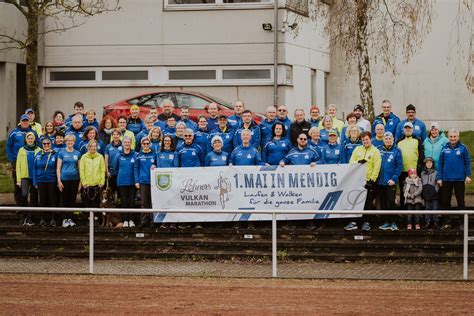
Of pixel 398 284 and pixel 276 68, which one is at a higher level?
pixel 276 68

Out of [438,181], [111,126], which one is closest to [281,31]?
[111,126]

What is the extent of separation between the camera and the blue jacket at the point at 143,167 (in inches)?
748

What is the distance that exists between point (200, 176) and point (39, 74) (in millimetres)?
13560

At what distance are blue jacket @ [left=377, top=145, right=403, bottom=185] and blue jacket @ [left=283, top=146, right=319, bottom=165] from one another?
1.22m


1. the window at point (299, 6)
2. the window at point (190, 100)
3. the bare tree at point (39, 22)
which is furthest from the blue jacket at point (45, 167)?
the window at point (299, 6)

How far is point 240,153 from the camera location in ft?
62.3

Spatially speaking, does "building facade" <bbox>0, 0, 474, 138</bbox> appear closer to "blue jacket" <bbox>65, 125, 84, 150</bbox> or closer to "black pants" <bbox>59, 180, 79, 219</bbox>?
"blue jacket" <bbox>65, 125, 84, 150</bbox>

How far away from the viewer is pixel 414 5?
96.3ft

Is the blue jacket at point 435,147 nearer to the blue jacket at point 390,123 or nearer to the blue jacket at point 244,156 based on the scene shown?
the blue jacket at point 390,123

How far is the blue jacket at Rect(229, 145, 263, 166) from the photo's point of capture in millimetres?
18984

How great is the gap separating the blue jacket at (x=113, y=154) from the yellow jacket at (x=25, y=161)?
52.6 inches

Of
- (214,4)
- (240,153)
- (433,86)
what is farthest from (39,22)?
(240,153)

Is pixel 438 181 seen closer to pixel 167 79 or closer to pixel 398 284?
pixel 398 284

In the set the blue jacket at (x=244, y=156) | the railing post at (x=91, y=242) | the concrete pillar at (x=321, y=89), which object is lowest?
the railing post at (x=91, y=242)
